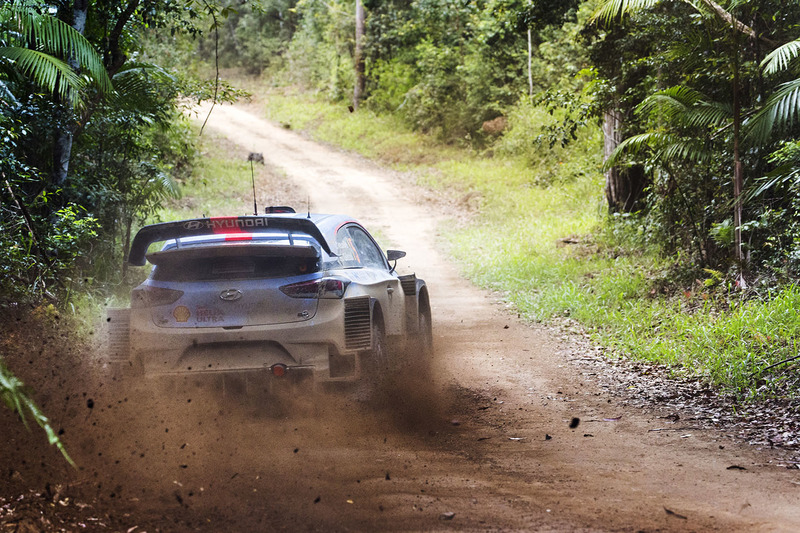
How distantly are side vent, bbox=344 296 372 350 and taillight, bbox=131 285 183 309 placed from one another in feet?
3.98

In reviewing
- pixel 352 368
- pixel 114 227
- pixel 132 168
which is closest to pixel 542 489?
pixel 352 368

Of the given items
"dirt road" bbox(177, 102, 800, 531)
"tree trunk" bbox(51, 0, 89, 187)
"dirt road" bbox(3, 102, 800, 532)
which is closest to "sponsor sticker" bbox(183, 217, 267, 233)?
"dirt road" bbox(3, 102, 800, 532)

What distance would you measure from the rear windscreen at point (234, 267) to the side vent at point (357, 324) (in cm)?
38

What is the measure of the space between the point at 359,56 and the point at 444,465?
101 ft

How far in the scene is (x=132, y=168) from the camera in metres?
11.3

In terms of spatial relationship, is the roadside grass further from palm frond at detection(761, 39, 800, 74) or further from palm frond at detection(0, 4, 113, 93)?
palm frond at detection(0, 4, 113, 93)

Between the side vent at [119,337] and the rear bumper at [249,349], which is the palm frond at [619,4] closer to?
the rear bumper at [249,349]

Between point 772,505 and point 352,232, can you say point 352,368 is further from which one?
point 772,505

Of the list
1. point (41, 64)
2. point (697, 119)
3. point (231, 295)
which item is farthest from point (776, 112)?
point (41, 64)

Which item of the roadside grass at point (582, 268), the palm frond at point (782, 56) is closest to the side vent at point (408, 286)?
the roadside grass at point (582, 268)

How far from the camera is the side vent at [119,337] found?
17.6ft

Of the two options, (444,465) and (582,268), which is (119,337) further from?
(582,268)

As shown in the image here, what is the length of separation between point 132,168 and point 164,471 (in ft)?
26.4

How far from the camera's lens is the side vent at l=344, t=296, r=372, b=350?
531cm
